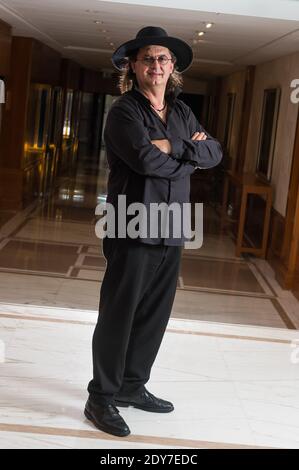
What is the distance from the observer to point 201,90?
66.3ft

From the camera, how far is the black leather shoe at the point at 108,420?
3010mm

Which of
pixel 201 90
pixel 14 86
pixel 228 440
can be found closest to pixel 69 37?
pixel 14 86

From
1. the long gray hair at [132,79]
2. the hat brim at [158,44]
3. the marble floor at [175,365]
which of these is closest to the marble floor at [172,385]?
the marble floor at [175,365]

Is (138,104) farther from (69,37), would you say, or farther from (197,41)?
(69,37)

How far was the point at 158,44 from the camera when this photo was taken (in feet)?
9.62

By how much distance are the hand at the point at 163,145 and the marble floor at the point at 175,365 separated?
3.79ft

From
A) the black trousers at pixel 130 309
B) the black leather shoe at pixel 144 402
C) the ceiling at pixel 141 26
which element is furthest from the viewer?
the ceiling at pixel 141 26

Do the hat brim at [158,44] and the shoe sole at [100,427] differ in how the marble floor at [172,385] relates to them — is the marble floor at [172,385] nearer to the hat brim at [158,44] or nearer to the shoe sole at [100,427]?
the shoe sole at [100,427]

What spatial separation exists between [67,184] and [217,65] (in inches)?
140

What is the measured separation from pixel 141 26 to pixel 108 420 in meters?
5.43

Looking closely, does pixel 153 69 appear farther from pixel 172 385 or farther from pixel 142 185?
pixel 172 385

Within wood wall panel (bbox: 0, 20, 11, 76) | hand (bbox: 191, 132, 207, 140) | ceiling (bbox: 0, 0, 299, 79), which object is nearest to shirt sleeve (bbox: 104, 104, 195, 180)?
hand (bbox: 191, 132, 207, 140)

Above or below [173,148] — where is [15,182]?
below

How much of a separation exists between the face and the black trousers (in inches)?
25.0
